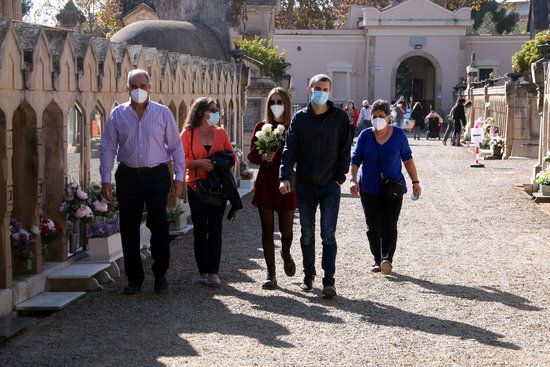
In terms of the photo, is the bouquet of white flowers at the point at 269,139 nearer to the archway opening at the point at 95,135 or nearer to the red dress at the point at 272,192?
the red dress at the point at 272,192

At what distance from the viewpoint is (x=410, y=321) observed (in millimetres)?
7039

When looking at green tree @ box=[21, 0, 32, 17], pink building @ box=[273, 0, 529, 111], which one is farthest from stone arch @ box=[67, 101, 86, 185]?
green tree @ box=[21, 0, 32, 17]

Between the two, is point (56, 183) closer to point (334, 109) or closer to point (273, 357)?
point (334, 109)

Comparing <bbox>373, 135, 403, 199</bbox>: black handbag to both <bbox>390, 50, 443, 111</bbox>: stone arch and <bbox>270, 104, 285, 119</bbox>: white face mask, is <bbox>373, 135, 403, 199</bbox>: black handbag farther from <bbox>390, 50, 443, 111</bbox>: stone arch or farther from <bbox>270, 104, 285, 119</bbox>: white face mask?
<bbox>390, 50, 443, 111</bbox>: stone arch

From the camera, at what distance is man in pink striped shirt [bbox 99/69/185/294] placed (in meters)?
7.85

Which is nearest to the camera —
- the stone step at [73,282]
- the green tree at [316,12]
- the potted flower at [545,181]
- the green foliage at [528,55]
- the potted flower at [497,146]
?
the stone step at [73,282]

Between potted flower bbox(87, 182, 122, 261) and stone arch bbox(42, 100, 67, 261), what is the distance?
327mm

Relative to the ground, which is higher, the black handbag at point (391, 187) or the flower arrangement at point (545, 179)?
the black handbag at point (391, 187)

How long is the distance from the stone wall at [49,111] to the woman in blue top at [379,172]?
2.52 m

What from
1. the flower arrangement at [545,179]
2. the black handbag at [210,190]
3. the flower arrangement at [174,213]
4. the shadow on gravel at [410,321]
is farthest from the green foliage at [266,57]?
the shadow on gravel at [410,321]

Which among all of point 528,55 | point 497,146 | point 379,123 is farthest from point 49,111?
point 528,55

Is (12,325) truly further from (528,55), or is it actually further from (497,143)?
(528,55)

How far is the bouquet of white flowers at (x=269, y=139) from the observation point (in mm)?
8102

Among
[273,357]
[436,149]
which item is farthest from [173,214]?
[436,149]
